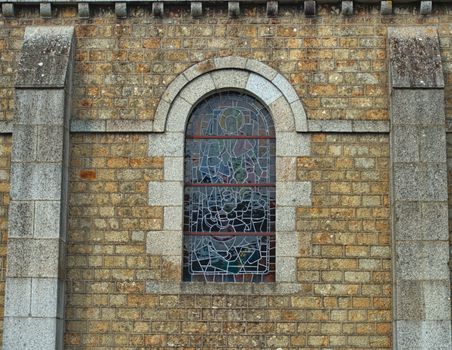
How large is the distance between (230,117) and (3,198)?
3.30m

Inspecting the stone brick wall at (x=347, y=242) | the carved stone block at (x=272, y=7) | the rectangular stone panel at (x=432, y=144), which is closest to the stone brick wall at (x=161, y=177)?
the stone brick wall at (x=347, y=242)

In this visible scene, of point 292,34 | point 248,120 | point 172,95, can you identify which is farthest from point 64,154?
point 292,34

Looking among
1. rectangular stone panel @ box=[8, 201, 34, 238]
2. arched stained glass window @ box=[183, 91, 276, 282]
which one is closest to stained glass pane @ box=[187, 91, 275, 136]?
arched stained glass window @ box=[183, 91, 276, 282]

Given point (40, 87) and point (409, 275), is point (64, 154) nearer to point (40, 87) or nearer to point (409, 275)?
point (40, 87)

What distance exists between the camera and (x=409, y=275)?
13531 millimetres

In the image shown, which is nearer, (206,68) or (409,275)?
(409,275)

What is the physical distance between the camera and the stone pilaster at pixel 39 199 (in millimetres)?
13602

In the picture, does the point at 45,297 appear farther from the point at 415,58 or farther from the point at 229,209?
the point at 415,58

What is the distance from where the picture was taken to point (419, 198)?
1377 centimetres

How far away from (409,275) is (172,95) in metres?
4.01

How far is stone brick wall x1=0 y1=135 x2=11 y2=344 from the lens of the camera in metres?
14.1

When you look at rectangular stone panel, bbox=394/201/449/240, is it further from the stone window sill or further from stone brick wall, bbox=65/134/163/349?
stone brick wall, bbox=65/134/163/349

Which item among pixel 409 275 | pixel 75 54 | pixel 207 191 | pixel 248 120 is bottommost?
pixel 409 275

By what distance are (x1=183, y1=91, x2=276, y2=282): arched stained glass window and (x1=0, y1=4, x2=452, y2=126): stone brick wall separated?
69cm
